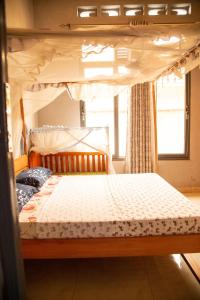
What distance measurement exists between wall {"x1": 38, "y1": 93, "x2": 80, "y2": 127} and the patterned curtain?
0.98 m

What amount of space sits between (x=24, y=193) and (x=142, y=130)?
2624 mm

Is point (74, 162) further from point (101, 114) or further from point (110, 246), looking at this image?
point (110, 246)

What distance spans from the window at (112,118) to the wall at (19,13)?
161 centimetres

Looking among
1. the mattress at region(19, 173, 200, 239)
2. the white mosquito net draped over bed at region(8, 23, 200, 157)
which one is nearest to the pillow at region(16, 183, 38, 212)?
the mattress at region(19, 173, 200, 239)

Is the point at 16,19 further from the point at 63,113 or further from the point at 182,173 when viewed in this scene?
the point at 182,173

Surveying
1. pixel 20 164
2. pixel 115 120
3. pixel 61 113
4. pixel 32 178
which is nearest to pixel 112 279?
pixel 32 178

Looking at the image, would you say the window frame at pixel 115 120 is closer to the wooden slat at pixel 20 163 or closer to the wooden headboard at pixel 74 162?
the wooden headboard at pixel 74 162

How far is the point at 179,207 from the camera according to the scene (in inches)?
85.7

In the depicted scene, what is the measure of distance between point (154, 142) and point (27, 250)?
3084 millimetres

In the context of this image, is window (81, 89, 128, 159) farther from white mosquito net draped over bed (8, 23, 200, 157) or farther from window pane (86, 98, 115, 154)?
white mosquito net draped over bed (8, 23, 200, 157)

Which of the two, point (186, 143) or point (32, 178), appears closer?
point (32, 178)

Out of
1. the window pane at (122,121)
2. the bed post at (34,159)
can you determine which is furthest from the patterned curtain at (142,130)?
the bed post at (34,159)

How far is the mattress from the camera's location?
196cm

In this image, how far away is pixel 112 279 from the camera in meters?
2.10
